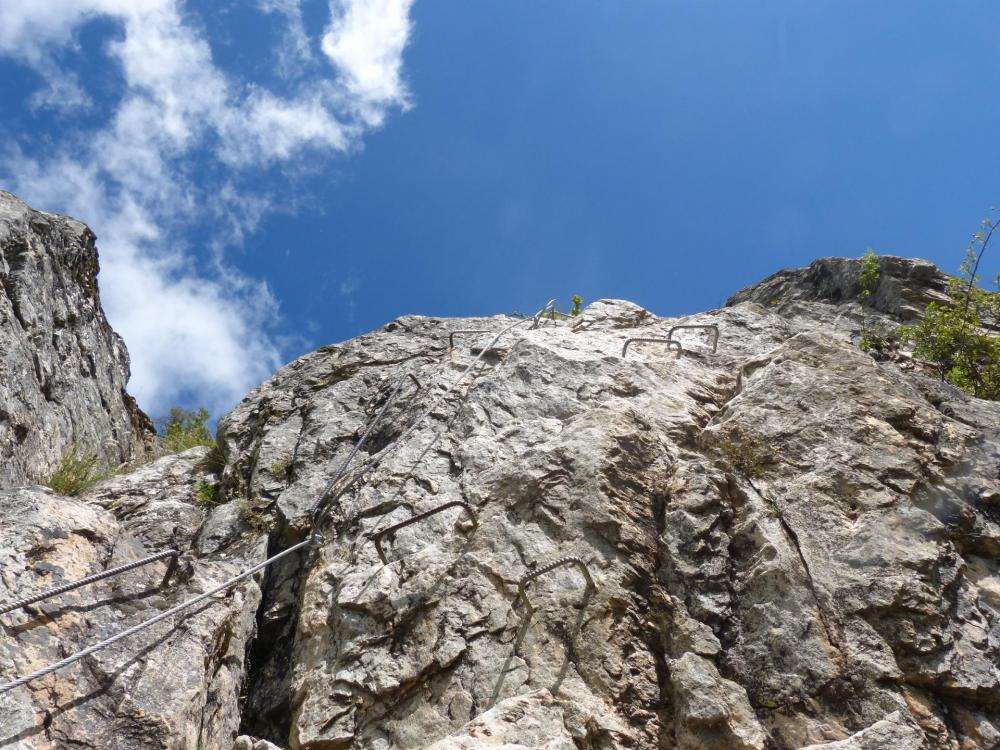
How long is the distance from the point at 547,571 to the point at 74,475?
5473 mm

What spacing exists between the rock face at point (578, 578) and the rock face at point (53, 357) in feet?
3.52

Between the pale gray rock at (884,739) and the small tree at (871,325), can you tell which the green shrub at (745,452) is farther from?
the small tree at (871,325)

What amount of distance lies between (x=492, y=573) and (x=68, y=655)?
305cm

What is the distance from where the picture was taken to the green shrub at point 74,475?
27.2 feet

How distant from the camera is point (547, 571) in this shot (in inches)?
248

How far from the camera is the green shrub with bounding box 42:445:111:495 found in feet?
27.2

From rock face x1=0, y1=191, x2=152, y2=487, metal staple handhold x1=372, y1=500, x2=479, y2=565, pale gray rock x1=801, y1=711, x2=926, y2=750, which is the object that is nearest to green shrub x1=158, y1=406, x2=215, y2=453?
rock face x1=0, y1=191, x2=152, y2=487

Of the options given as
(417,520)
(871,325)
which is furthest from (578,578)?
(871,325)

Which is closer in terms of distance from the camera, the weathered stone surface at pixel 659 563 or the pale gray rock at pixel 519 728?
the pale gray rock at pixel 519 728

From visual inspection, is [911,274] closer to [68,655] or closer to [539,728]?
[539,728]

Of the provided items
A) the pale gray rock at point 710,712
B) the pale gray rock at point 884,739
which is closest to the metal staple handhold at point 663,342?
the pale gray rock at point 710,712

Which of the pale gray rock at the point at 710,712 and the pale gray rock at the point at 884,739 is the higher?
the pale gray rock at the point at 710,712

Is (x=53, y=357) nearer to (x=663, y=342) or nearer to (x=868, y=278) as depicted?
(x=663, y=342)

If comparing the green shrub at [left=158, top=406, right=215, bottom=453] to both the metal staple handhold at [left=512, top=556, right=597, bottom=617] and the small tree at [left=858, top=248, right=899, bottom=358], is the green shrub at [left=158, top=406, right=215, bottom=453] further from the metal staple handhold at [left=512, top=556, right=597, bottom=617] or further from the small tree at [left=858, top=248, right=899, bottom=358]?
the small tree at [left=858, top=248, right=899, bottom=358]
